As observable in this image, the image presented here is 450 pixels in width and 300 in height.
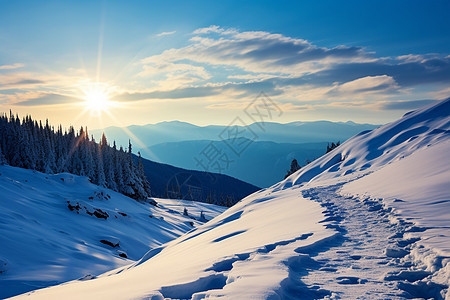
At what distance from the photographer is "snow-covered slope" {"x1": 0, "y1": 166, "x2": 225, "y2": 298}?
45.8 feet

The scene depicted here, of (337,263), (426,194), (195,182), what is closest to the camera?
(337,263)

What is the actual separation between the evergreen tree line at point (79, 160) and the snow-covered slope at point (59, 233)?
1480 centimetres

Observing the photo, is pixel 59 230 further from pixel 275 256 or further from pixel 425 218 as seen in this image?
pixel 425 218

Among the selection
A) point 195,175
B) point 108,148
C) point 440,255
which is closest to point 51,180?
point 108,148

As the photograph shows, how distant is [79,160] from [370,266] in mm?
65163

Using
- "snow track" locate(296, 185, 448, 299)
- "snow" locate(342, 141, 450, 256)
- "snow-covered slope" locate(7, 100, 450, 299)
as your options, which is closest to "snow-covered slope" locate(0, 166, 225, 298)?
"snow-covered slope" locate(7, 100, 450, 299)

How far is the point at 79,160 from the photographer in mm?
58531

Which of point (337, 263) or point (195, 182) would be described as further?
point (195, 182)

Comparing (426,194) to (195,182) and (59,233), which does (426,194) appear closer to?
(59,233)

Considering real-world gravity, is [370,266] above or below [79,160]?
below

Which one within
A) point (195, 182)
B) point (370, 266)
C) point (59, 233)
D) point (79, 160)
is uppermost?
point (195, 182)

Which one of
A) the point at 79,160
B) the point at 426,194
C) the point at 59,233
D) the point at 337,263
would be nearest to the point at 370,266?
the point at 337,263

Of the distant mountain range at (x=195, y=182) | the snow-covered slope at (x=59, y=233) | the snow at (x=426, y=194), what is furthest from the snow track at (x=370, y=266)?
the distant mountain range at (x=195, y=182)

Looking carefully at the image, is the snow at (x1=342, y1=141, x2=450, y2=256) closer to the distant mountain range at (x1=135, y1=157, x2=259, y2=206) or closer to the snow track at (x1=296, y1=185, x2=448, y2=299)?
the snow track at (x1=296, y1=185, x2=448, y2=299)
